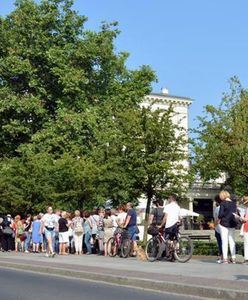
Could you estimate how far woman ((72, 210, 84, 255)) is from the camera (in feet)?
79.3

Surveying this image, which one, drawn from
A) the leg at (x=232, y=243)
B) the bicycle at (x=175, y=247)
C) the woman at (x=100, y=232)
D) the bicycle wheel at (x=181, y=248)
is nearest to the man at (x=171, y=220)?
the bicycle at (x=175, y=247)

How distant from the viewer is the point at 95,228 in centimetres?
2441

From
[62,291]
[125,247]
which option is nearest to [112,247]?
[125,247]

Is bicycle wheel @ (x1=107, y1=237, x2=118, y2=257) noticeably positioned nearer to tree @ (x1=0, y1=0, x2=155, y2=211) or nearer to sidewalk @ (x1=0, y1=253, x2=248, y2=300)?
sidewalk @ (x1=0, y1=253, x2=248, y2=300)

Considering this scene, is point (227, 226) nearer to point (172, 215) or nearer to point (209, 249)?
point (172, 215)

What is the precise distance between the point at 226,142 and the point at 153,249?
43.7 feet

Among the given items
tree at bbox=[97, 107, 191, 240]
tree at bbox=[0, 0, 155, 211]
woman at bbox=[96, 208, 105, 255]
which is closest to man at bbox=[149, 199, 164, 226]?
woman at bbox=[96, 208, 105, 255]

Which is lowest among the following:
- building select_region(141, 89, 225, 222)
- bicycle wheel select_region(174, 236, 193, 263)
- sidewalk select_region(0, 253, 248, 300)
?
sidewalk select_region(0, 253, 248, 300)

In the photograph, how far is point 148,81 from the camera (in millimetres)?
46969

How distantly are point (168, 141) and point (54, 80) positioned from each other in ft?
52.5

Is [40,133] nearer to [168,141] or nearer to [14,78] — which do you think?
[14,78]

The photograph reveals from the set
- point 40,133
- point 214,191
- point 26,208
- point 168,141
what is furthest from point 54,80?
point 214,191

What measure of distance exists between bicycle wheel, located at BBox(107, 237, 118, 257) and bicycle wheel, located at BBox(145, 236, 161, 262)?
10.5ft

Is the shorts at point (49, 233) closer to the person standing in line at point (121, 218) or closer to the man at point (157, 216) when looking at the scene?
the person standing in line at point (121, 218)
